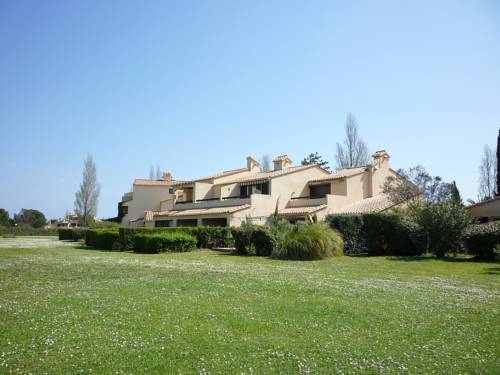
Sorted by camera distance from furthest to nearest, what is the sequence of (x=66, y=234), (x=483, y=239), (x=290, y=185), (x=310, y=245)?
1. (x=66, y=234)
2. (x=290, y=185)
3. (x=310, y=245)
4. (x=483, y=239)

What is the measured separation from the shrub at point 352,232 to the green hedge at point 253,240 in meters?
4.45

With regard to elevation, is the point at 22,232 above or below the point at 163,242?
above

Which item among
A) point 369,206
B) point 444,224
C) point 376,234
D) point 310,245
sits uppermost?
point 369,206

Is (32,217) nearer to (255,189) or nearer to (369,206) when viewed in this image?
(255,189)

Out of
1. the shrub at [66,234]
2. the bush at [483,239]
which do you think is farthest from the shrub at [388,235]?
the shrub at [66,234]

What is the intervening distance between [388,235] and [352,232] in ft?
7.57

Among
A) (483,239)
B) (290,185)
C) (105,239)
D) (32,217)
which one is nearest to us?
(483,239)

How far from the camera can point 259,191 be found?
39281 millimetres

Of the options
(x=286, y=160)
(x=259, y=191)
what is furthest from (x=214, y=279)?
(x=286, y=160)

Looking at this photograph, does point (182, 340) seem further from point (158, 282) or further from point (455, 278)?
point (455, 278)

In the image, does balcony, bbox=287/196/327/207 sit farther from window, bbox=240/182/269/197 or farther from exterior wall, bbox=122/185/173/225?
exterior wall, bbox=122/185/173/225

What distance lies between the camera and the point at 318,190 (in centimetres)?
4094

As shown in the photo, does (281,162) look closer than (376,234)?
No

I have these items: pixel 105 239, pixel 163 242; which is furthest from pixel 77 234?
pixel 163 242
